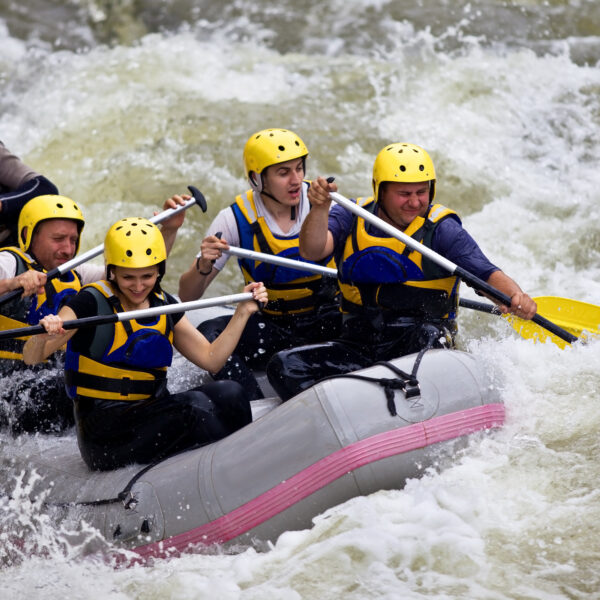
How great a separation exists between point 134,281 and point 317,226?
35.0 inches

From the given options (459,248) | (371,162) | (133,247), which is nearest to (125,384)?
(133,247)

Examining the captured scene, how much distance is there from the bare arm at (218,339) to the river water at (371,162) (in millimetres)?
792

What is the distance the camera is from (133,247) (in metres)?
4.30

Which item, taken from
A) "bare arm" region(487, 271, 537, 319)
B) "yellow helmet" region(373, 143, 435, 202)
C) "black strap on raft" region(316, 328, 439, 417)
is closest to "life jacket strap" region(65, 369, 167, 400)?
"black strap on raft" region(316, 328, 439, 417)

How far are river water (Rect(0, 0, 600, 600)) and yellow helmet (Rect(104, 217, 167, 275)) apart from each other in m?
1.14

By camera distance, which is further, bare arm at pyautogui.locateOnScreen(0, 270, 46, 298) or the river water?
bare arm at pyautogui.locateOnScreen(0, 270, 46, 298)

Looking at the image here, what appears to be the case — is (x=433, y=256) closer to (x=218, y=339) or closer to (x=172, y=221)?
(x=218, y=339)

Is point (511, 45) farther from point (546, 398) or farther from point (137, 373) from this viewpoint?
point (137, 373)

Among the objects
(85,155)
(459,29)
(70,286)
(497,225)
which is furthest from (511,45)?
(70,286)

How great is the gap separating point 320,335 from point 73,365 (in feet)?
4.67

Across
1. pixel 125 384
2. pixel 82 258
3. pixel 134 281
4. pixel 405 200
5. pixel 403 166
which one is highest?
pixel 403 166

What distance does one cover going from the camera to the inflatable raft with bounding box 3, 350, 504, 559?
4.19 m

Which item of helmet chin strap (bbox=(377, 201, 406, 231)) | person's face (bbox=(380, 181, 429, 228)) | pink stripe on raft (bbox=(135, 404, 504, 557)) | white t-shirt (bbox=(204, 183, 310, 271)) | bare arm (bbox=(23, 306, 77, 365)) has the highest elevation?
person's face (bbox=(380, 181, 429, 228))

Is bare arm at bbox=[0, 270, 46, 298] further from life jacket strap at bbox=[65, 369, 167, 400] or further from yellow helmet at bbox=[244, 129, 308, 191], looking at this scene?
yellow helmet at bbox=[244, 129, 308, 191]
